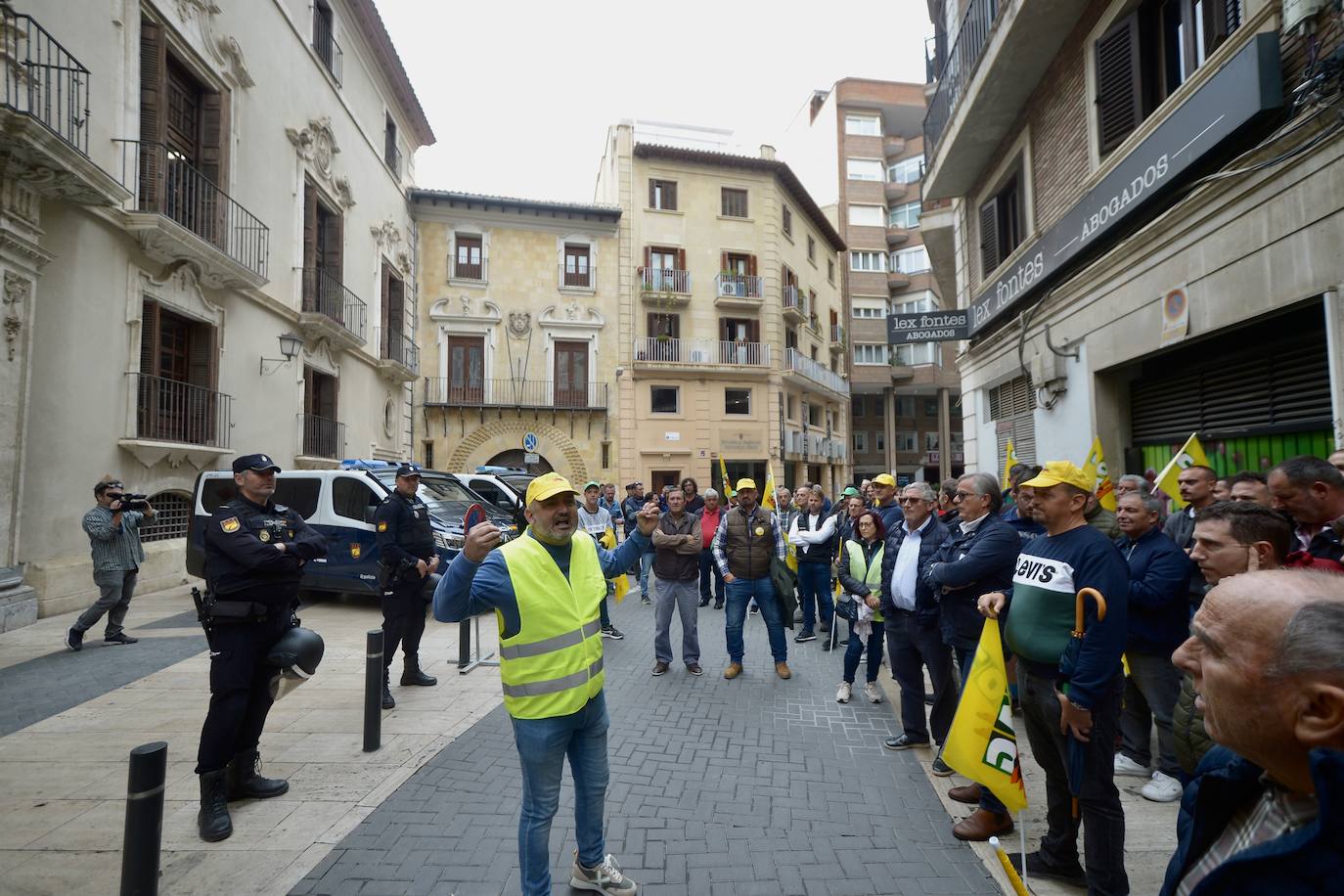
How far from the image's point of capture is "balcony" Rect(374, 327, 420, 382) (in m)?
21.3

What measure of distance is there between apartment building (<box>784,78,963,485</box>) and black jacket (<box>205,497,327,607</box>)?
3444cm

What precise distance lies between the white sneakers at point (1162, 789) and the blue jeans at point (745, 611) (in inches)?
125

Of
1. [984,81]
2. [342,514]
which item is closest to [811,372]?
[984,81]

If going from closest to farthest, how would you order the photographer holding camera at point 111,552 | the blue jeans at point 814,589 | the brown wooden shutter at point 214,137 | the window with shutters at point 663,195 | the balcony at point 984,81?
the photographer holding camera at point 111,552
the blue jeans at point 814,589
the balcony at point 984,81
the brown wooden shutter at point 214,137
the window with shutters at point 663,195

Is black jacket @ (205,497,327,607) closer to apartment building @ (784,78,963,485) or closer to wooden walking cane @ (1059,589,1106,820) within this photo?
wooden walking cane @ (1059,589,1106,820)

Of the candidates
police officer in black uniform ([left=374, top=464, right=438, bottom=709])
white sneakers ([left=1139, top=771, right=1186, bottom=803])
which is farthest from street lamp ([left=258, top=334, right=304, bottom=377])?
white sneakers ([left=1139, top=771, right=1186, bottom=803])

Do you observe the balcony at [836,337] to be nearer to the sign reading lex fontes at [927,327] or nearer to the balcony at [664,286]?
the balcony at [664,286]

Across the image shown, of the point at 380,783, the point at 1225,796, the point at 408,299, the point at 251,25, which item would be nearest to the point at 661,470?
the point at 408,299

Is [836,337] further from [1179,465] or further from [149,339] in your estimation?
[1179,465]

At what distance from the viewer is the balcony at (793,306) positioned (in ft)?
96.1

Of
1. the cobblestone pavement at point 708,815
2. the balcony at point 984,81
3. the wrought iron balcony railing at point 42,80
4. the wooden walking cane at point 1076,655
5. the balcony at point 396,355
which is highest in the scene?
the balcony at point 984,81

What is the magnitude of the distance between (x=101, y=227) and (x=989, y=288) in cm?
1429

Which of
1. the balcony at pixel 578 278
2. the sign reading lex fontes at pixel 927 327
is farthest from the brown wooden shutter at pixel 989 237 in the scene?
the balcony at pixel 578 278

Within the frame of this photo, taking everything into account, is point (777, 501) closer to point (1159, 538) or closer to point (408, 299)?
point (1159, 538)
